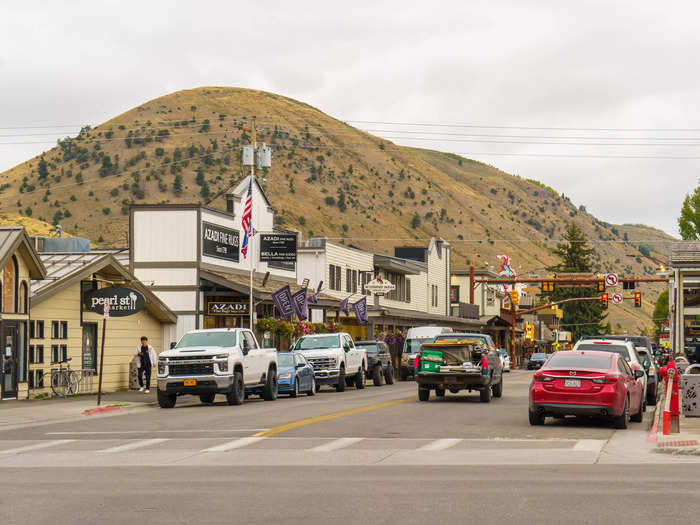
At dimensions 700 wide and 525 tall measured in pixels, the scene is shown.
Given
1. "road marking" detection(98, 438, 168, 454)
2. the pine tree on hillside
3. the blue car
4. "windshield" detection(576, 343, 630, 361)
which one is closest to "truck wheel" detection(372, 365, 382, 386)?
the blue car

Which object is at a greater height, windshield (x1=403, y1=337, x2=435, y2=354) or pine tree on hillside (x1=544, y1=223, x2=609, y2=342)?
pine tree on hillside (x1=544, y1=223, x2=609, y2=342)

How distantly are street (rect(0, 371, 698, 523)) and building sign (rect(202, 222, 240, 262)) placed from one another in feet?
65.6

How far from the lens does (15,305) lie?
29.9 meters

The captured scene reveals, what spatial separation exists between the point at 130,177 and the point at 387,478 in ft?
462

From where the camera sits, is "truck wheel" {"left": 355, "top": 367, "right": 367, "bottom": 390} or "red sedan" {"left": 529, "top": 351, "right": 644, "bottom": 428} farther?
"truck wheel" {"left": 355, "top": 367, "right": 367, "bottom": 390}

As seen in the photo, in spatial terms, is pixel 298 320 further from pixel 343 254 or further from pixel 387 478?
pixel 387 478

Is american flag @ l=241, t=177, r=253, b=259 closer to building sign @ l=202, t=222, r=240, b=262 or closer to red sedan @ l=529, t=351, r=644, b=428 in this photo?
building sign @ l=202, t=222, r=240, b=262

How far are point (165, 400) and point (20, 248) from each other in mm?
6409

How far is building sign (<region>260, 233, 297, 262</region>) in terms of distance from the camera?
155 feet

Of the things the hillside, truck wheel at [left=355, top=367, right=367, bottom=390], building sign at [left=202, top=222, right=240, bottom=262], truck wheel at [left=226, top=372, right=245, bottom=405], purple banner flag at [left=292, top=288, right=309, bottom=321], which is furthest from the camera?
the hillside

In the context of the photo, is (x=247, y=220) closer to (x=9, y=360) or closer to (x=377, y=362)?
(x=377, y=362)

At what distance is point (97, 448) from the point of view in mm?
17172

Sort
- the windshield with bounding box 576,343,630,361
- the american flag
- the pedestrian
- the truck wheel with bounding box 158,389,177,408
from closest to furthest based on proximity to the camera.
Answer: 1. the windshield with bounding box 576,343,630,361
2. the truck wheel with bounding box 158,389,177,408
3. the pedestrian
4. the american flag

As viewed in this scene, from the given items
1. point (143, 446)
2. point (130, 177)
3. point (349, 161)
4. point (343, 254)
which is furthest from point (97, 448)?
point (349, 161)
